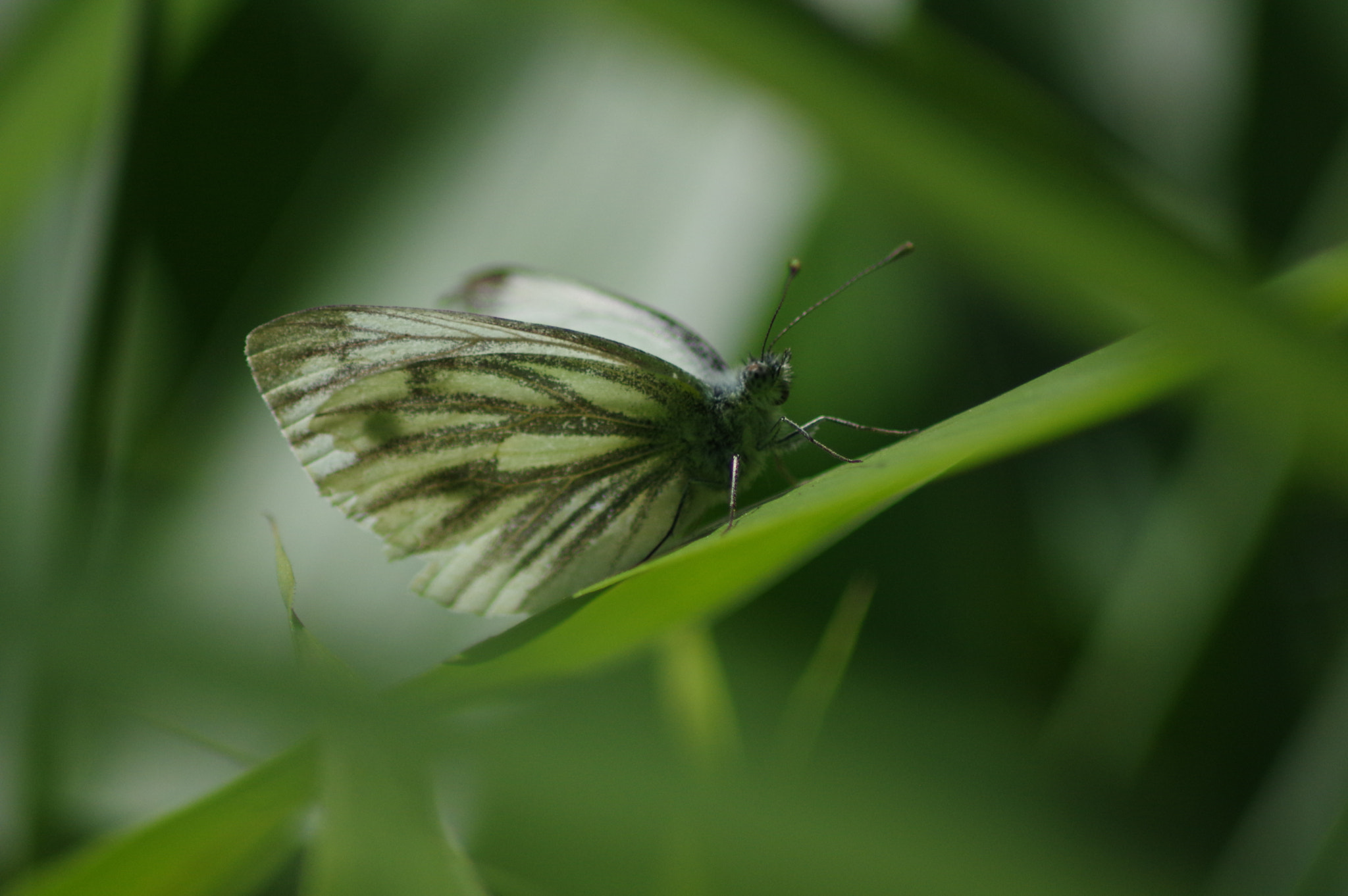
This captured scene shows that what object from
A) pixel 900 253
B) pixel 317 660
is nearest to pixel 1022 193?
pixel 317 660

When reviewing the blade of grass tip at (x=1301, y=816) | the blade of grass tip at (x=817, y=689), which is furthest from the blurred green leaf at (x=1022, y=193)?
the blade of grass tip at (x=1301, y=816)

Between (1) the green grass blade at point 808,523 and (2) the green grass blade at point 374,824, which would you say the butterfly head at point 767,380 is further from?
(2) the green grass blade at point 374,824

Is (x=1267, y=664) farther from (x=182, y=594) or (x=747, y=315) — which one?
(x=182, y=594)

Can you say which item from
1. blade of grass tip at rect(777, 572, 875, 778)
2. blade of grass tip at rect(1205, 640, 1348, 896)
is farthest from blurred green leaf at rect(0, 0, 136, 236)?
blade of grass tip at rect(1205, 640, 1348, 896)

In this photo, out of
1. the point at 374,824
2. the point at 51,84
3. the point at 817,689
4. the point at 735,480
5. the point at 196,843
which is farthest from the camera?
the point at 51,84

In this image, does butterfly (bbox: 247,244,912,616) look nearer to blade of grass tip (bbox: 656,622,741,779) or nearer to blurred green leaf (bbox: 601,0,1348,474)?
blade of grass tip (bbox: 656,622,741,779)

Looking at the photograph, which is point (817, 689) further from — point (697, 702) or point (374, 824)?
point (374, 824)
